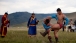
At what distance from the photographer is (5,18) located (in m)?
19.0

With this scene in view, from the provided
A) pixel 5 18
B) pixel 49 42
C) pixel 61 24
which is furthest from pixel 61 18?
pixel 5 18

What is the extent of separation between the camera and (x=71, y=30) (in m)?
31.1

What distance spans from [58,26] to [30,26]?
13.9ft

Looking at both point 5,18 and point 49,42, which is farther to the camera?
point 5,18

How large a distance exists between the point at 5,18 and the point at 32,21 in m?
2.10

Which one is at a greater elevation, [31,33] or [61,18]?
[61,18]

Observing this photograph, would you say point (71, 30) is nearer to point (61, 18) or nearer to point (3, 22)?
point (3, 22)

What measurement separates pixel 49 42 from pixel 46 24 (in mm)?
1055

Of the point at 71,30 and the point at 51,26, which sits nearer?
the point at 51,26

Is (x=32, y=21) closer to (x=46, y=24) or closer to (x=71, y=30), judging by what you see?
(x=46, y=24)

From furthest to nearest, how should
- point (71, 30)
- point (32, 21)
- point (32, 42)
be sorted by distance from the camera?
point (71, 30), point (32, 21), point (32, 42)

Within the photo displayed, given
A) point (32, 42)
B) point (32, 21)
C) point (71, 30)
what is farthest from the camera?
point (71, 30)

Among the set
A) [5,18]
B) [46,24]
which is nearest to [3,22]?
[5,18]

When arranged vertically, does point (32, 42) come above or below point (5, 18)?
below
